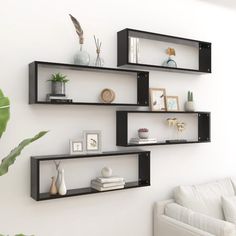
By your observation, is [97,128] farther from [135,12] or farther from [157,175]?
[135,12]

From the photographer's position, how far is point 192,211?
2.79 m

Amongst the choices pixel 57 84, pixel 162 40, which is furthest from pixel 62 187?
pixel 162 40

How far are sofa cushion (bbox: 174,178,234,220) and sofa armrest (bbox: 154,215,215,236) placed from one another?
21 centimetres

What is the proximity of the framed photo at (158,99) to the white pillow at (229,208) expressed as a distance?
101 centimetres

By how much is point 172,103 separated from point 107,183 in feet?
3.41

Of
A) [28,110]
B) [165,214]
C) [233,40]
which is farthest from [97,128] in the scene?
[233,40]

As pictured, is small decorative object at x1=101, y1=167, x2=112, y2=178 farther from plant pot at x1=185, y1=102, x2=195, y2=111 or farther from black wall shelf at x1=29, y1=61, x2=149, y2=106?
plant pot at x1=185, y1=102, x2=195, y2=111

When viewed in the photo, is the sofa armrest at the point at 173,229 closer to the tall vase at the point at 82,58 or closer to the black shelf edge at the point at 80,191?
the black shelf edge at the point at 80,191

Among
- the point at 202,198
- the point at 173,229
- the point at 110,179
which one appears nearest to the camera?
the point at 110,179

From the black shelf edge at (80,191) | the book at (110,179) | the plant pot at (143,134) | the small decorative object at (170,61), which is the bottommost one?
the black shelf edge at (80,191)

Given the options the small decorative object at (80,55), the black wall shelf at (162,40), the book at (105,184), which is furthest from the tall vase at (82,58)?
the book at (105,184)

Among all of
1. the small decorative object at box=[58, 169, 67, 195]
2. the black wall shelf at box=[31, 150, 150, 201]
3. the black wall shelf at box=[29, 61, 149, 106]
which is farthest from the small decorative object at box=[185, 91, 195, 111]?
the small decorative object at box=[58, 169, 67, 195]

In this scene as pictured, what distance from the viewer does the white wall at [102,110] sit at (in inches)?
94.3

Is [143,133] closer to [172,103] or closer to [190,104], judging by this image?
[172,103]
